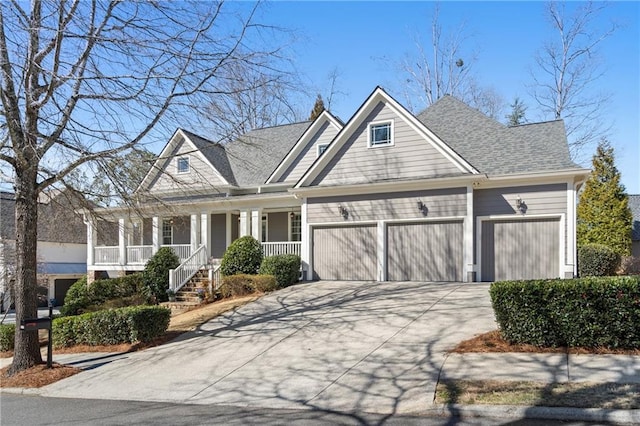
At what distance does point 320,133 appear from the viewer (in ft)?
70.8

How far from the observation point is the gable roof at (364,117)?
1642 cm

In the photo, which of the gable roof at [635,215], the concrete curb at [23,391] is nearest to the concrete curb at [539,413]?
the concrete curb at [23,391]

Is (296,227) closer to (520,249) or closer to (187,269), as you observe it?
(187,269)

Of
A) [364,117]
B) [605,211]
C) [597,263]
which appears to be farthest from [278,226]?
[605,211]

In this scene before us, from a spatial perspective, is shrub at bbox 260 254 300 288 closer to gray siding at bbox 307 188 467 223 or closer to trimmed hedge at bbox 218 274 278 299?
trimmed hedge at bbox 218 274 278 299

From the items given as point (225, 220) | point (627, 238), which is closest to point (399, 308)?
point (225, 220)

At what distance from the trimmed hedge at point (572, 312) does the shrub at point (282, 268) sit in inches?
371

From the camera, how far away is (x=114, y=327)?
488 inches

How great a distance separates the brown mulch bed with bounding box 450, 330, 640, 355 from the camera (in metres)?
8.11

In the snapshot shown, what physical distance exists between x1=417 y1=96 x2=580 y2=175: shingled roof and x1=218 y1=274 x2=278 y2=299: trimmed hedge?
796 centimetres

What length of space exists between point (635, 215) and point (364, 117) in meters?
23.5

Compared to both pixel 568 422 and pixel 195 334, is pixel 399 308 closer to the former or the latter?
pixel 195 334

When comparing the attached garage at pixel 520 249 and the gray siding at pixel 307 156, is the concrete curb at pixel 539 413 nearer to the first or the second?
the attached garage at pixel 520 249

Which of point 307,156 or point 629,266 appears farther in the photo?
point 307,156
